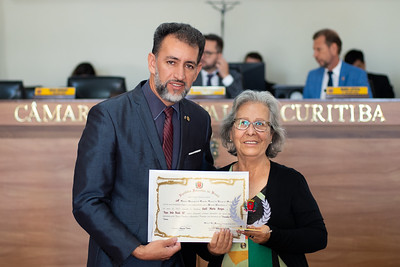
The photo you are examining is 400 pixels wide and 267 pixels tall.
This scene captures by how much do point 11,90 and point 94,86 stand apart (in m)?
0.68

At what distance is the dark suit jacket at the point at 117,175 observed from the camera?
1.71 m

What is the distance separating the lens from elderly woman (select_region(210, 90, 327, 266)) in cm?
184

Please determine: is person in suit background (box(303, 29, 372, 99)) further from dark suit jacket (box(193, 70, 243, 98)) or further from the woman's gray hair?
the woman's gray hair

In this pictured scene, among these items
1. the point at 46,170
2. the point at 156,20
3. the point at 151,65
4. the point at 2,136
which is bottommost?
the point at 46,170

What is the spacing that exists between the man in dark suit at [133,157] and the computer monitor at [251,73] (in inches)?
109

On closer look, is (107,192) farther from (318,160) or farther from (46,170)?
(318,160)

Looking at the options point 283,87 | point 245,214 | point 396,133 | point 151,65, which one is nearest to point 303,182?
point 245,214

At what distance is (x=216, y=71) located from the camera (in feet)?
15.2

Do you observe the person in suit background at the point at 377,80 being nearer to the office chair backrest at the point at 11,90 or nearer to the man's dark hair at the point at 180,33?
the office chair backrest at the point at 11,90

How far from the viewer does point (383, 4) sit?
7031 mm

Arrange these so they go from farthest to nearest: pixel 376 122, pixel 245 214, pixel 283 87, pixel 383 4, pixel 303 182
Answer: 1. pixel 383 4
2. pixel 283 87
3. pixel 376 122
4. pixel 303 182
5. pixel 245 214

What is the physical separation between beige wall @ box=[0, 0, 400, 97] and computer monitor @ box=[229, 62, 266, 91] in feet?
8.40

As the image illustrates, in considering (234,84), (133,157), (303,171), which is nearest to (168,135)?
(133,157)

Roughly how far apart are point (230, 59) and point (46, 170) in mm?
4615
